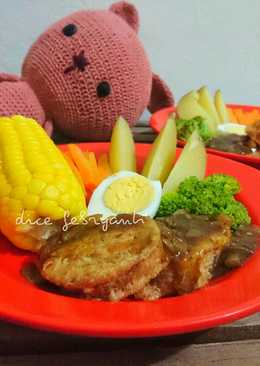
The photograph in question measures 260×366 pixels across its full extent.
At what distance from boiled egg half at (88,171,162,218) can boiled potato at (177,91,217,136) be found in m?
0.49

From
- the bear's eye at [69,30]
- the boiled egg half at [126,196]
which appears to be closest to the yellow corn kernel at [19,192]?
the boiled egg half at [126,196]

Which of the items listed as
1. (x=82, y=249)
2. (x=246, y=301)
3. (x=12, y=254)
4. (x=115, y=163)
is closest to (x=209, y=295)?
(x=246, y=301)

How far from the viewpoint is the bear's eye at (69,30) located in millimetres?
1175

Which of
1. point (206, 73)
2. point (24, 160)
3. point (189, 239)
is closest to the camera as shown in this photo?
point (189, 239)

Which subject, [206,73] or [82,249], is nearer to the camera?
[82,249]

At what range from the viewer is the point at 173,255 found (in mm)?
612

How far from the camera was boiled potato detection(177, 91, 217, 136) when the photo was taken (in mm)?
1327

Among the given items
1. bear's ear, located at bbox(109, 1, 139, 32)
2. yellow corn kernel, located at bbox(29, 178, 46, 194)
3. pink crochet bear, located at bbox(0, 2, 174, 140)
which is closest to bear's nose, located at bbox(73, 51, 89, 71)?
pink crochet bear, located at bbox(0, 2, 174, 140)

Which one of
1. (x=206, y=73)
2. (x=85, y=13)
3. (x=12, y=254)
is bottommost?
(x=206, y=73)

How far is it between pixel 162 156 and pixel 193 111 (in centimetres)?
41

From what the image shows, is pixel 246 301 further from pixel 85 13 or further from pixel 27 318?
pixel 85 13

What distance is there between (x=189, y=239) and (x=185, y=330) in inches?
5.6

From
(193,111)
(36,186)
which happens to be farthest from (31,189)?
(193,111)

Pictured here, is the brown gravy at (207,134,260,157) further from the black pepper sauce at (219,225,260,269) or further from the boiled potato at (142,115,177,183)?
the black pepper sauce at (219,225,260,269)
